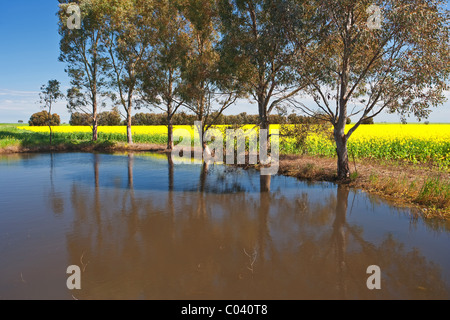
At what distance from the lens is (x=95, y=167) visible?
20.0 meters

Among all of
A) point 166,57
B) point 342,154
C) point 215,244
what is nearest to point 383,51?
point 342,154

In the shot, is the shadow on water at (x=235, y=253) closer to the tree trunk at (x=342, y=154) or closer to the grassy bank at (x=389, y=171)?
the grassy bank at (x=389, y=171)

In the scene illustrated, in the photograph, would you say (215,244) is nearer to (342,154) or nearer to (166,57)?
(342,154)

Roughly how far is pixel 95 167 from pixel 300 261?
17348 mm

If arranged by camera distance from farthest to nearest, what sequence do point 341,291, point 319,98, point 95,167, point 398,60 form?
1. point 95,167
2. point 319,98
3. point 398,60
4. point 341,291

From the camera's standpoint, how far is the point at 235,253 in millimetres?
6715

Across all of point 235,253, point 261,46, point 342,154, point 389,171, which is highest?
point 261,46

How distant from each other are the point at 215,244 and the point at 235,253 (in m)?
0.69

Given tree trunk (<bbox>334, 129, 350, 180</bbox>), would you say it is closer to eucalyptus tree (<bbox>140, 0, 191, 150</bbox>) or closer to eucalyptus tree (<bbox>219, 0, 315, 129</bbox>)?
eucalyptus tree (<bbox>219, 0, 315, 129</bbox>)

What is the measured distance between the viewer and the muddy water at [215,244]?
208 inches

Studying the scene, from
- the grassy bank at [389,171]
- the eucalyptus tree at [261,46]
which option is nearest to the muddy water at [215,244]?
the grassy bank at [389,171]

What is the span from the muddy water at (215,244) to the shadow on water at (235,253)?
3cm
